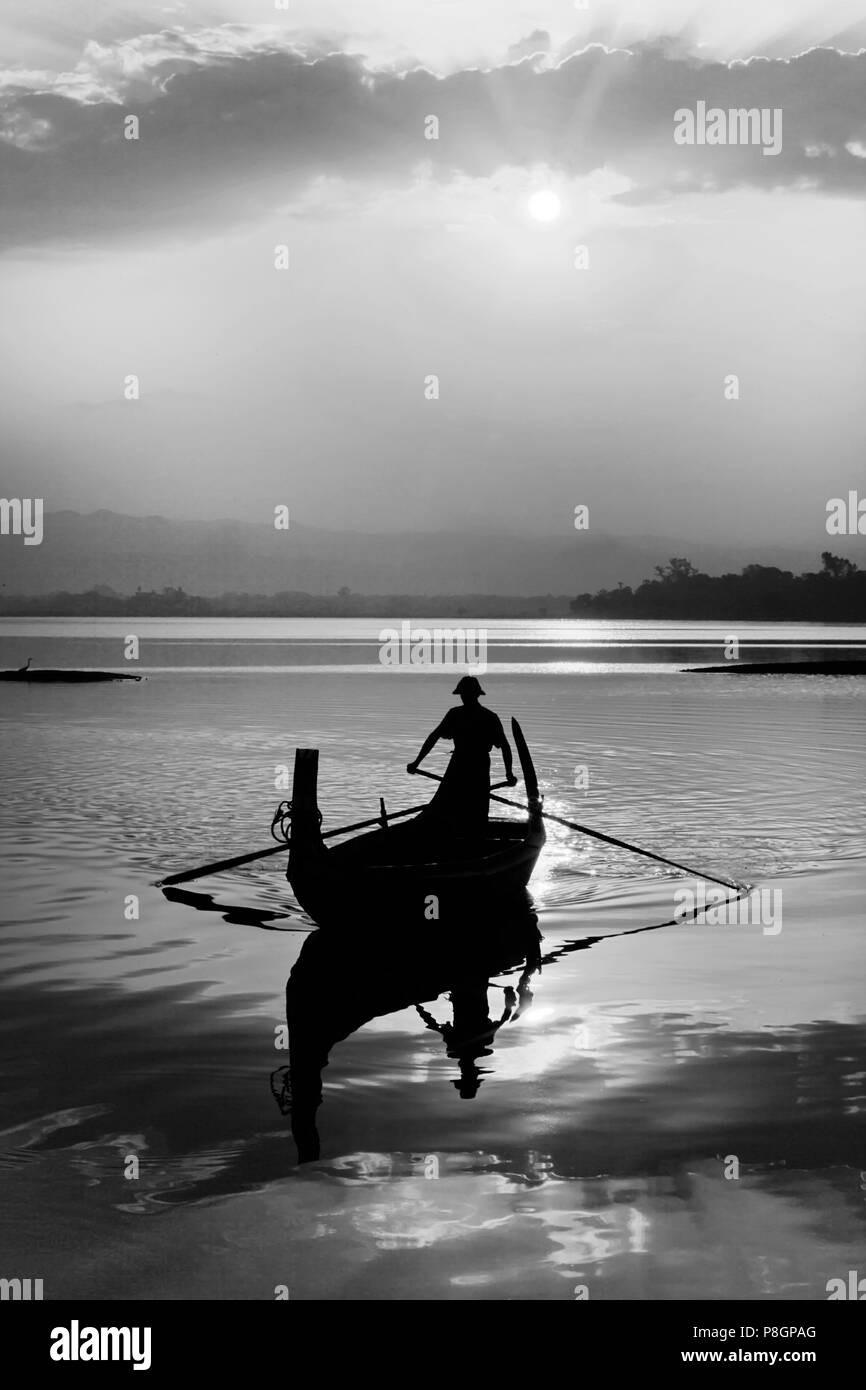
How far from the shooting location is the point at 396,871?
14.6 meters

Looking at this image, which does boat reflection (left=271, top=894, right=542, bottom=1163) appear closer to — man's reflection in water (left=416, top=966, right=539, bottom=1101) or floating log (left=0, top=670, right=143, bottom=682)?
man's reflection in water (left=416, top=966, right=539, bottom=1101)

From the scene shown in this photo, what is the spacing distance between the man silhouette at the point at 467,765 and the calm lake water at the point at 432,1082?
1.55 metres

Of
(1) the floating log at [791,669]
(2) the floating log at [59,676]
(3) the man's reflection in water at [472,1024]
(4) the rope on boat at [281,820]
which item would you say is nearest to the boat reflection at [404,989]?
(3) the man's reflection in water at [472,1024]

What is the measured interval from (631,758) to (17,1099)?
94.0 feet

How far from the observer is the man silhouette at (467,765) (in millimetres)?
17125

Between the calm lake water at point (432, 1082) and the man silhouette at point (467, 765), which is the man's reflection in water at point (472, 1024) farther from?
the man silhouette at point (467, 765)

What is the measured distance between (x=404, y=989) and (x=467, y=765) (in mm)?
4460

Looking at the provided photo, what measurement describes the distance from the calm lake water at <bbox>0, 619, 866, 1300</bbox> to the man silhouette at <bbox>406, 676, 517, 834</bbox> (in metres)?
1.55

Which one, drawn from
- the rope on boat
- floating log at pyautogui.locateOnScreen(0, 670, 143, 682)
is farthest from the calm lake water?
floating log at pyautogui.locateOnScreen(0, 670, 143, 682)

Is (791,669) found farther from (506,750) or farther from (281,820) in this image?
(281,820)

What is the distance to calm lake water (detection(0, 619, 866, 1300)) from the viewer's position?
750cm

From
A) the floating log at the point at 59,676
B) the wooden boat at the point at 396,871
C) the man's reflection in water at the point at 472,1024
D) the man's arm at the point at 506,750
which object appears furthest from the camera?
the floating log at the point at 59,676
